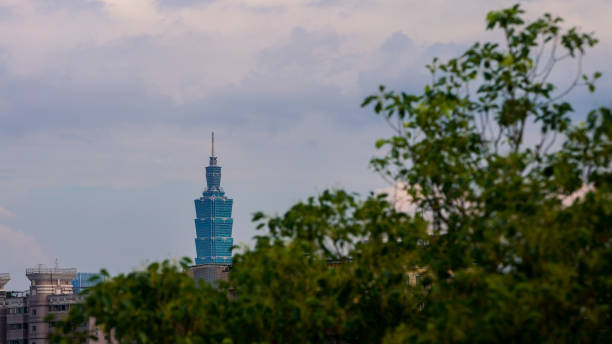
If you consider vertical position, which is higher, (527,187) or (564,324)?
(527,187)

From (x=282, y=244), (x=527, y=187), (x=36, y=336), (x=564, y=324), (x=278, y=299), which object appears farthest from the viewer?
(x=36, y=336)

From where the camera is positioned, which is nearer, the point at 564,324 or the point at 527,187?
the point at 564,324

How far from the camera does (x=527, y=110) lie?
20594mm

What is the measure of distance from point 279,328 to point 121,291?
3457mm

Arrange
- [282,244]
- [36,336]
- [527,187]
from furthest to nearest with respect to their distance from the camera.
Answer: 1. [36,336]
2. [282,244]
3. [527,187]

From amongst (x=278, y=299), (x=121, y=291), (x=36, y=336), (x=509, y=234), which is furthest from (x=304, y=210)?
(x=36, y=336)

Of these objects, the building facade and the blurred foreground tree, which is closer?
the blurred foreground tree

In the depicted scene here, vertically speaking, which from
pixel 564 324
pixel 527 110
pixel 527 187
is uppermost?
pixel 527 110

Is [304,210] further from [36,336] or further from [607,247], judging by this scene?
[36,336]

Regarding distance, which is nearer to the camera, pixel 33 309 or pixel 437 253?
pixel 437 253

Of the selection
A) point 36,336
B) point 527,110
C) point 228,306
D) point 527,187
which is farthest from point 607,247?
point 36,336

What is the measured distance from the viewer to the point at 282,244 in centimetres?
2142

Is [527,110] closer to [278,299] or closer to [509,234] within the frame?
[509,234]

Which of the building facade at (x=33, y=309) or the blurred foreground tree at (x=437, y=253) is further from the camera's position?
the building facade at (x=33, y=309)
